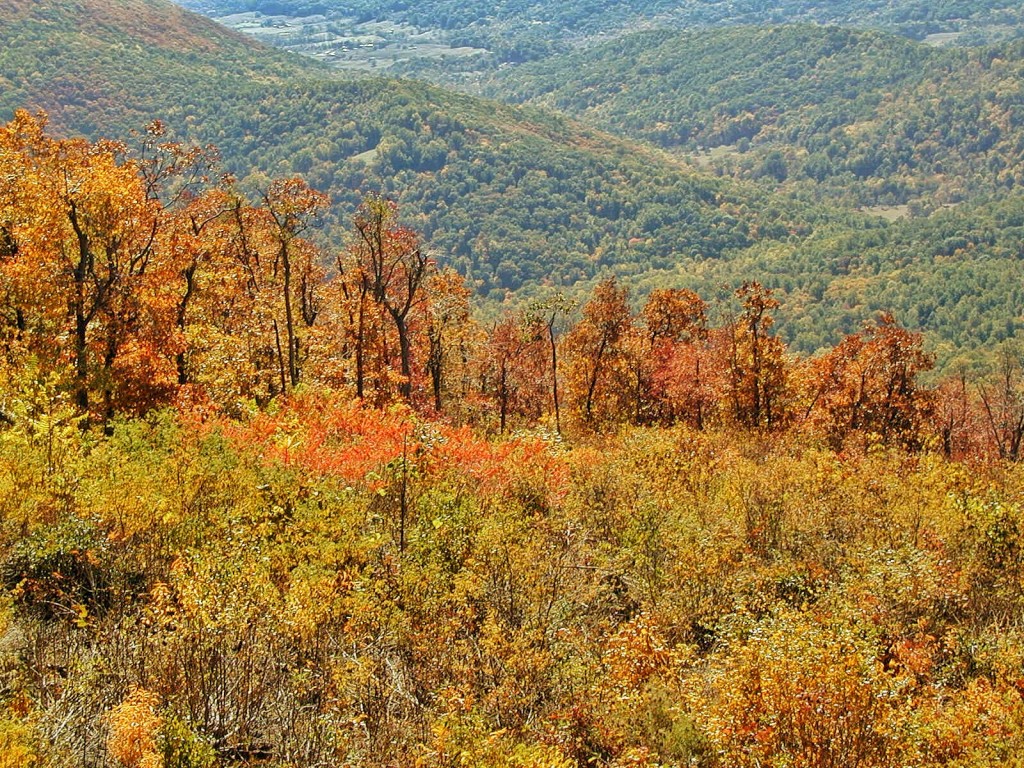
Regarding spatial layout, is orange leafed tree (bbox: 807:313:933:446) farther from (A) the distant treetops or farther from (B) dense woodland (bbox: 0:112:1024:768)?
(B) dense woodland (bbox: 0:112:1024:768)

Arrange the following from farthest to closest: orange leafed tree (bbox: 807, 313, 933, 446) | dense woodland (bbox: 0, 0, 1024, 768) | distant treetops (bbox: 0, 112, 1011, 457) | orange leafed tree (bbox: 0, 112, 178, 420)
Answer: orange leafed tree (bbox: 807, 313, 933, 446) < distant treetops (bbox: 0, 112, 1011, 457) < orange leafed tree (bbox: 0, 112, 178, 420) < dense woodland (bbox: 0, 0, 1024, 768)

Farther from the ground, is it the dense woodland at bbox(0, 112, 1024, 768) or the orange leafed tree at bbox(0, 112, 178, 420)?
the orange leafed tree at bbox(0, 112, 178, 420)

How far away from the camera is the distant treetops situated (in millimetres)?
20109

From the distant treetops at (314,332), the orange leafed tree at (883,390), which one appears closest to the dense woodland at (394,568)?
the distant treetops at (314,332)

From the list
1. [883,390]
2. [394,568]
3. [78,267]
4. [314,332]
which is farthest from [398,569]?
[883,390]

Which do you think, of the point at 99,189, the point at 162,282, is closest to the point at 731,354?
the point at 162,282

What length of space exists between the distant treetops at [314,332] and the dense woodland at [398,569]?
18cm

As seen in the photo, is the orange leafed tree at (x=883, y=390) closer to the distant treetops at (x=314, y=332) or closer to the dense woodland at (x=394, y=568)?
the distant treetops at (x=314, y=332)

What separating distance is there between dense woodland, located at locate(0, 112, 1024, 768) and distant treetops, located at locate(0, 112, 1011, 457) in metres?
0.18

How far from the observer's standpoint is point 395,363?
38.8 metres

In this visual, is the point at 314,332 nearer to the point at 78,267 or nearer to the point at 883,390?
the point at 78,267

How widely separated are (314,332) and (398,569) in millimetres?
21910

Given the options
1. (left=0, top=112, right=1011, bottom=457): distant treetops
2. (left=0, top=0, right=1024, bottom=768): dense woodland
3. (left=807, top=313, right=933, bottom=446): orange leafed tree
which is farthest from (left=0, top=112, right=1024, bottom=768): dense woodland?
(left=807, top=313, right=933, bottom=446): orange leafed tree

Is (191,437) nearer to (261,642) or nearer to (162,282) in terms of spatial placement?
(261,642)
